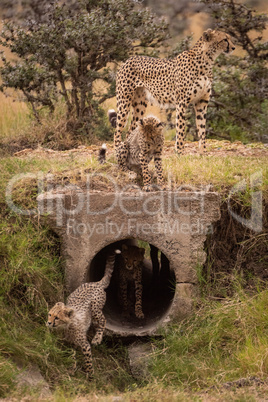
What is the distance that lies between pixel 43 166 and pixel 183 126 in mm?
2315

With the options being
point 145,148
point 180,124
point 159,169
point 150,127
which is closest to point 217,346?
point 159,169

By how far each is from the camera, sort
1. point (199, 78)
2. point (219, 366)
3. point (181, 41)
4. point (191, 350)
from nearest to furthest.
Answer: point (219, 366), point (191, 350), point (199, 78), point (181, 41)

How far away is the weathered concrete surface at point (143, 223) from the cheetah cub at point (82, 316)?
1.18ft

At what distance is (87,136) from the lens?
10836mm

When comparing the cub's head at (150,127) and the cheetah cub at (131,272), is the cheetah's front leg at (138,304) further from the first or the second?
the cub's head at (150,127)

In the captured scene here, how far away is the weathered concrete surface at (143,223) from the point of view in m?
6.04

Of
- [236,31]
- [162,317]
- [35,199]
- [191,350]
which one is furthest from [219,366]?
[236,31]

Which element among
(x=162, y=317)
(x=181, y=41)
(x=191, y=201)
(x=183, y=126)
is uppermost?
(x=181, y=41)

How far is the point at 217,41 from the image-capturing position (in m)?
8.44

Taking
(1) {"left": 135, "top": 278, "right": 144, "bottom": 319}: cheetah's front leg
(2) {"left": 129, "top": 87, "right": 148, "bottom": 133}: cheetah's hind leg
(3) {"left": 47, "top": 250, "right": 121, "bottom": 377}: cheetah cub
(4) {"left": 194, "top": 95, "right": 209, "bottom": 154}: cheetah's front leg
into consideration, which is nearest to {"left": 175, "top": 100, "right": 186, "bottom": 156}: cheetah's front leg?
(4) {"left": 194, "top": 95, "right": 209, "bottom": 154}: cheetah's front leg

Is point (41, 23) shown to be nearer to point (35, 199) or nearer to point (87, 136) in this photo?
point (87, 136)

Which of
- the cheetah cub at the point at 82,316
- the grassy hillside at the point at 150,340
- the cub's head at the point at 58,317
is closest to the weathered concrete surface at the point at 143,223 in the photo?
the grassy hillside at the point at 150,340

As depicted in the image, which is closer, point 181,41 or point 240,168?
point 240,168

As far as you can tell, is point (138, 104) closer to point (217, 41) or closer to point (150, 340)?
point (217, 41)
